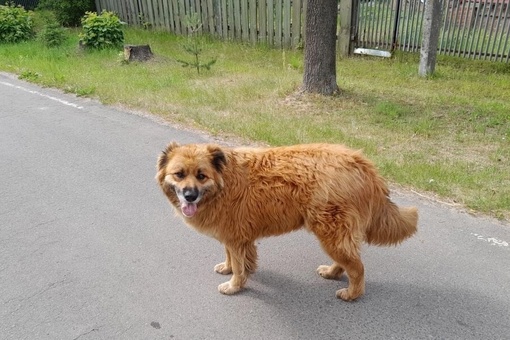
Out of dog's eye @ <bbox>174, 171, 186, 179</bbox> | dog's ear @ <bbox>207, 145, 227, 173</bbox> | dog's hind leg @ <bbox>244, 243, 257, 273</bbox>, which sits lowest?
dog's hind leg @ <bbox>244, 243, 257, 273</bbox>

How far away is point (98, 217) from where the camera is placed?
5.16 metres

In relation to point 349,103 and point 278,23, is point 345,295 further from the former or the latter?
point 278,23

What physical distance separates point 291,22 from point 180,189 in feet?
35.1

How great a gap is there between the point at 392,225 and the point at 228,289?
61.9 inches

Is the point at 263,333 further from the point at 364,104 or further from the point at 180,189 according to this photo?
the point at 364,104

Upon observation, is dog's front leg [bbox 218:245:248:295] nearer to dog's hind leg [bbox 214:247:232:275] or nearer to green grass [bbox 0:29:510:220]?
dog's hind leg [bbox 214:247:232:275]

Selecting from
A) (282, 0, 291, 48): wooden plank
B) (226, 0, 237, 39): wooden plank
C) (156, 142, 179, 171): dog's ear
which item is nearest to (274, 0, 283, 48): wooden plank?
(282, 0, 291, 48): wooden plank

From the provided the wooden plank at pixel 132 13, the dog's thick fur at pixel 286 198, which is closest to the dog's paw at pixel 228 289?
the dog's thick fur at pixel 286 198

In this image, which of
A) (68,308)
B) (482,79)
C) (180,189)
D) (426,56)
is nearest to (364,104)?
(426,56)

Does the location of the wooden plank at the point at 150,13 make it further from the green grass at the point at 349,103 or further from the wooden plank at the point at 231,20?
the wooden plank at the point at 231,20

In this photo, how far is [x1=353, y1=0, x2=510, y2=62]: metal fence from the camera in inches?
416

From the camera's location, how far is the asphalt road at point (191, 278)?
3.51m

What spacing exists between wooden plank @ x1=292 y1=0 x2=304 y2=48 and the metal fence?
1677 mm

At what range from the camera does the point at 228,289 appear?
3883mm
